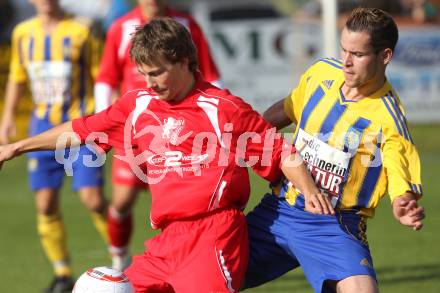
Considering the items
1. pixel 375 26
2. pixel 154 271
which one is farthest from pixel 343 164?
pixel 154 271

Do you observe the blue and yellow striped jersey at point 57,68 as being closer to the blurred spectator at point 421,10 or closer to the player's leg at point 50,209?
the player's leg at point 50,209

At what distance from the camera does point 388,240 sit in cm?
859

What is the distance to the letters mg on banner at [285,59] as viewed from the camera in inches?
587

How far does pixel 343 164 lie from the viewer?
4.63m

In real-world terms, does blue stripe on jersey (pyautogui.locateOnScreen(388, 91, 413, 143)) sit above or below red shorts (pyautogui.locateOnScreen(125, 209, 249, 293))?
above

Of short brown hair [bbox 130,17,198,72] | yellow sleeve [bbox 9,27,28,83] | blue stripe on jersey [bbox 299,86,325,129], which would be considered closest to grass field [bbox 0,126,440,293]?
yellow sleeve [bbox 9,27,28,83]

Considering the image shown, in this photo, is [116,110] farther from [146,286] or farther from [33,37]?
[33,37]

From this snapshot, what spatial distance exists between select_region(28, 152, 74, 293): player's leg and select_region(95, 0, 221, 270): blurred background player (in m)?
0.41

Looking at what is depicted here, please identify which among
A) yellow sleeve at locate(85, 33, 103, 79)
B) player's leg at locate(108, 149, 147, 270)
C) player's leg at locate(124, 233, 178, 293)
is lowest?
player's leg at locate(108, 149, 147, 270)

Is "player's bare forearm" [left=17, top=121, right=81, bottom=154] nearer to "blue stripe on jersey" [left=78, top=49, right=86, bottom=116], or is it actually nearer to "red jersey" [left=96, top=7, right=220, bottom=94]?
"red jersey" [left=96, top=7, right=220, bottom=94]

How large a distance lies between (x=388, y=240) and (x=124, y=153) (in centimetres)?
433

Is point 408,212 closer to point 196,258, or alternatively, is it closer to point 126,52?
point 196,258

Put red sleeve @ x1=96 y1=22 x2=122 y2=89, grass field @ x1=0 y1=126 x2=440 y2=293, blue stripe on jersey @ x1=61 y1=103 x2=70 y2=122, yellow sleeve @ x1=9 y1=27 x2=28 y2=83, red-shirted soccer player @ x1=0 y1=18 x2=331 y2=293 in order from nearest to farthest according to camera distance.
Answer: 1. red-shirted soccer player @ x1=0 y1=18 x2=331 y2=293
2. grass field @ x1=0 y1=126 x2=440 y2=293
3. red sleeve @ x1=96 y1=22 x2=122 y2=89
4. blue stripe on jersey @ x1=61 y1=103 x2=70 y2=122
5. yellow sleeve @ x1=9 y1=27 x2=28 y2=83

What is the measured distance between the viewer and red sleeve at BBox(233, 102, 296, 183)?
14.6 feet
